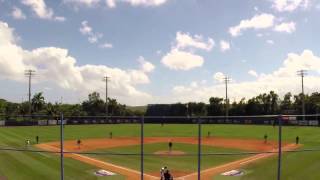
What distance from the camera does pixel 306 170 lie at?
28.2 m

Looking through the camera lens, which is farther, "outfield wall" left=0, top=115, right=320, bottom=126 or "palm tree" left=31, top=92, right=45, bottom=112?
"palm tree" left=31, top=92, right=45, bottom=112

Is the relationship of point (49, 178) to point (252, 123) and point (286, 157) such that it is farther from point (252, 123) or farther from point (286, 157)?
point (252, 123)

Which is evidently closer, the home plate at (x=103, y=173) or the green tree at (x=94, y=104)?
the home plate at (x=103, y=173)

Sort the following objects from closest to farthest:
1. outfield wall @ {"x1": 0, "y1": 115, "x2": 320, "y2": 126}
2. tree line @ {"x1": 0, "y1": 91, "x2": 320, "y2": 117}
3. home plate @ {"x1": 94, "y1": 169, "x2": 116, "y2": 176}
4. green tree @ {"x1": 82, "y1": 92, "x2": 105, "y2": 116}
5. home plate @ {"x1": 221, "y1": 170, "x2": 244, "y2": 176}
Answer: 1. outfield wall @ {"x1": 0, "y1": 115, "x2": 320, "y2": 126}
2. home plate @ {"x1": 94, "y1": 169, "x2": 116, "y2": 176}
3. home plate @ {"x1": 221, "y1": 170, "x2": 244, "y2": 176}
4. tree line @ {"x1": 0, "y1": 91, "x2": 320, "y2": 117}
5. green tree @ {"x1": 82, "y1": 92, "x2": 105, "y2": 116}

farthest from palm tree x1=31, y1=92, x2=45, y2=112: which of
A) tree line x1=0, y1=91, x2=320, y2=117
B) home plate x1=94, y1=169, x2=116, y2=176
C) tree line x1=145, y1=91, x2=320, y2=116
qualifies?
home plate x1=94, y1=169, x2=116, y2=176

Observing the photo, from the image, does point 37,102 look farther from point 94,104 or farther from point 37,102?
point 94,104

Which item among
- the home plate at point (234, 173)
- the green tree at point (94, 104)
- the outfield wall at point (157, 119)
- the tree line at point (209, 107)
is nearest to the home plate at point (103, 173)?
the outfield wall at point (157, 119)

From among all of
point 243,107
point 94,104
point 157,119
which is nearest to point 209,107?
point 243,107

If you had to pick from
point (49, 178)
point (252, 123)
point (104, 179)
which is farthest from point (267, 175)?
point (252, 123)

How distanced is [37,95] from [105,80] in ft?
74.1

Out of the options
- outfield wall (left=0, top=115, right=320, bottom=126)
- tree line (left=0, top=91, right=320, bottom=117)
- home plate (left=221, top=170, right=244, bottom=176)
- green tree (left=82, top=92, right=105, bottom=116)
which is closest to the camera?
outfield wall (left=0, top=115, right=320, bottom=126)

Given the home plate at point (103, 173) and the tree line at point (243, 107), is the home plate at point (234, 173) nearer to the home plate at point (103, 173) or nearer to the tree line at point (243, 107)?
the home plate at point (103, 173)

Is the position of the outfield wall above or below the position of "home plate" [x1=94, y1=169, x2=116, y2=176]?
above

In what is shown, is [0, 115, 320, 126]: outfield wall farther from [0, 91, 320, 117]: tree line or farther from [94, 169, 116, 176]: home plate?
[0, 91, 320, 117]: tree line
